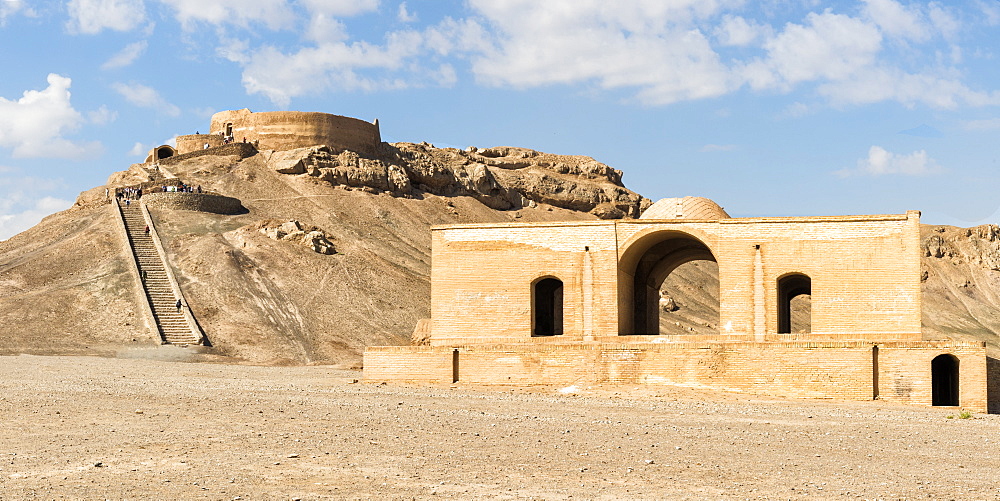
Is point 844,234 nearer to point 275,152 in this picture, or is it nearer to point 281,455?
point 281,455

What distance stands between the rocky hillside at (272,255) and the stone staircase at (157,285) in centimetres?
54

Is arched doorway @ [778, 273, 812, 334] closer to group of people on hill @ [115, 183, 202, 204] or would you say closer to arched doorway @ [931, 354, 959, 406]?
arched doorway @ [931, 354, 959, 406]

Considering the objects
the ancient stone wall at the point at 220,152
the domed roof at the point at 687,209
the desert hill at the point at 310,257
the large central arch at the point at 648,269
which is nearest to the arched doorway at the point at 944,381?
the large central arch at the point at 648,269

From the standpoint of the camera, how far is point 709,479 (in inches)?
442

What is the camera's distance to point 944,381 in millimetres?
22844

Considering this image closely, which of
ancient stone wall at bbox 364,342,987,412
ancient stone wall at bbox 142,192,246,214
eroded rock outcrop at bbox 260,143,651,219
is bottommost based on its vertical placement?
ancient stone wall at bbox 364,342,987,412

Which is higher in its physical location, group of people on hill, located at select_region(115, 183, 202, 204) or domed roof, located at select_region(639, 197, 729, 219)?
group of people on hill, located at select_region(115, 183, 202, 204)

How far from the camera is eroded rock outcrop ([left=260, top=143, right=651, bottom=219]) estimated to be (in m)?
55.0

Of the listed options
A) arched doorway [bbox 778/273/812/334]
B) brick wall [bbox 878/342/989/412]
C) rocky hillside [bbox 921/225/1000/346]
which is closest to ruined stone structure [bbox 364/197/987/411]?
brick wall [bbox 878/342/989/412]

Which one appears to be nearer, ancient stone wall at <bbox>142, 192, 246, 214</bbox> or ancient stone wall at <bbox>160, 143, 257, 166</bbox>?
ancient stone wall at <bbox>142, 192, 246, 214</bbox>

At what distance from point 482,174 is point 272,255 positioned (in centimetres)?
2140

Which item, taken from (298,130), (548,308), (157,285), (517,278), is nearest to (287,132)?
(298,130)

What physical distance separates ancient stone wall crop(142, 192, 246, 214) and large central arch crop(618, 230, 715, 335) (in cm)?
2506

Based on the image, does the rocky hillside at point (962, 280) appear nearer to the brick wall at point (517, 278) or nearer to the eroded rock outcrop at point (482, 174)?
the eroded rock outcrop at point (482, 174)
